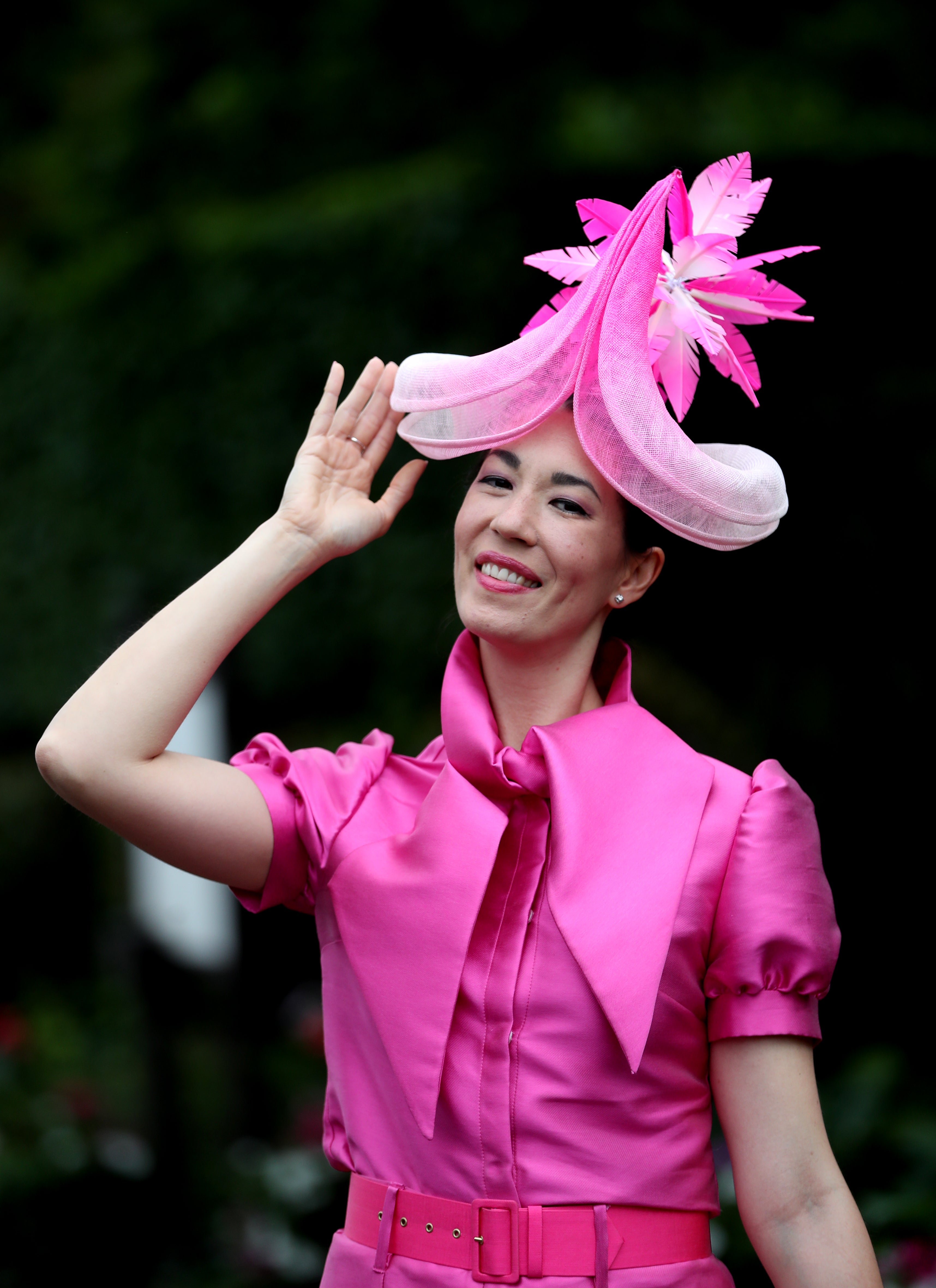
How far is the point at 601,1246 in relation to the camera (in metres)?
1.82

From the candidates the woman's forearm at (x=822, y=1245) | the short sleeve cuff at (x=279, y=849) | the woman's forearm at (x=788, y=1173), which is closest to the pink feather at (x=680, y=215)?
the short sleeve cuff at (x=279, y=849)

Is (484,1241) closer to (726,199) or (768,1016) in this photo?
(768,1016)

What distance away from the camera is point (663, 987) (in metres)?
1.88

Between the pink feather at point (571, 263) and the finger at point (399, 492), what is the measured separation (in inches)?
12.8

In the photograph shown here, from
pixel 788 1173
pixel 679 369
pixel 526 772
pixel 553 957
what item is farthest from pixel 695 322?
pixel 788 1173

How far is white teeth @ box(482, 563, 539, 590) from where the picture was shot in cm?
199

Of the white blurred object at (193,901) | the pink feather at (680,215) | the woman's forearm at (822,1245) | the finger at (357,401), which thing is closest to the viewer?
the woman's forearm at (822,1245)

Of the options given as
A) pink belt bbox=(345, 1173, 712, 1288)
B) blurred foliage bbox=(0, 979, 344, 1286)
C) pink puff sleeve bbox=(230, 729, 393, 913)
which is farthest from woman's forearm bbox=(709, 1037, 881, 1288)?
blurred foliage bbox=(0, 979, 344, 1286)

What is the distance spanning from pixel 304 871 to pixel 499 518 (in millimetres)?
566

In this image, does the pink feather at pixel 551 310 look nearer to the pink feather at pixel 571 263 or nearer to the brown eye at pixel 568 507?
the pink feather at pixel 571 263

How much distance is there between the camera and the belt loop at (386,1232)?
188cm

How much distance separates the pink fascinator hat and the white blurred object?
2923mm

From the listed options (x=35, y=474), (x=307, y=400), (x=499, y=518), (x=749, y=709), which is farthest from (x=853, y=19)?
(x=499, y=518)

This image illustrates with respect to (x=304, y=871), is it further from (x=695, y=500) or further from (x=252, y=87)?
(x=252, y=87)
